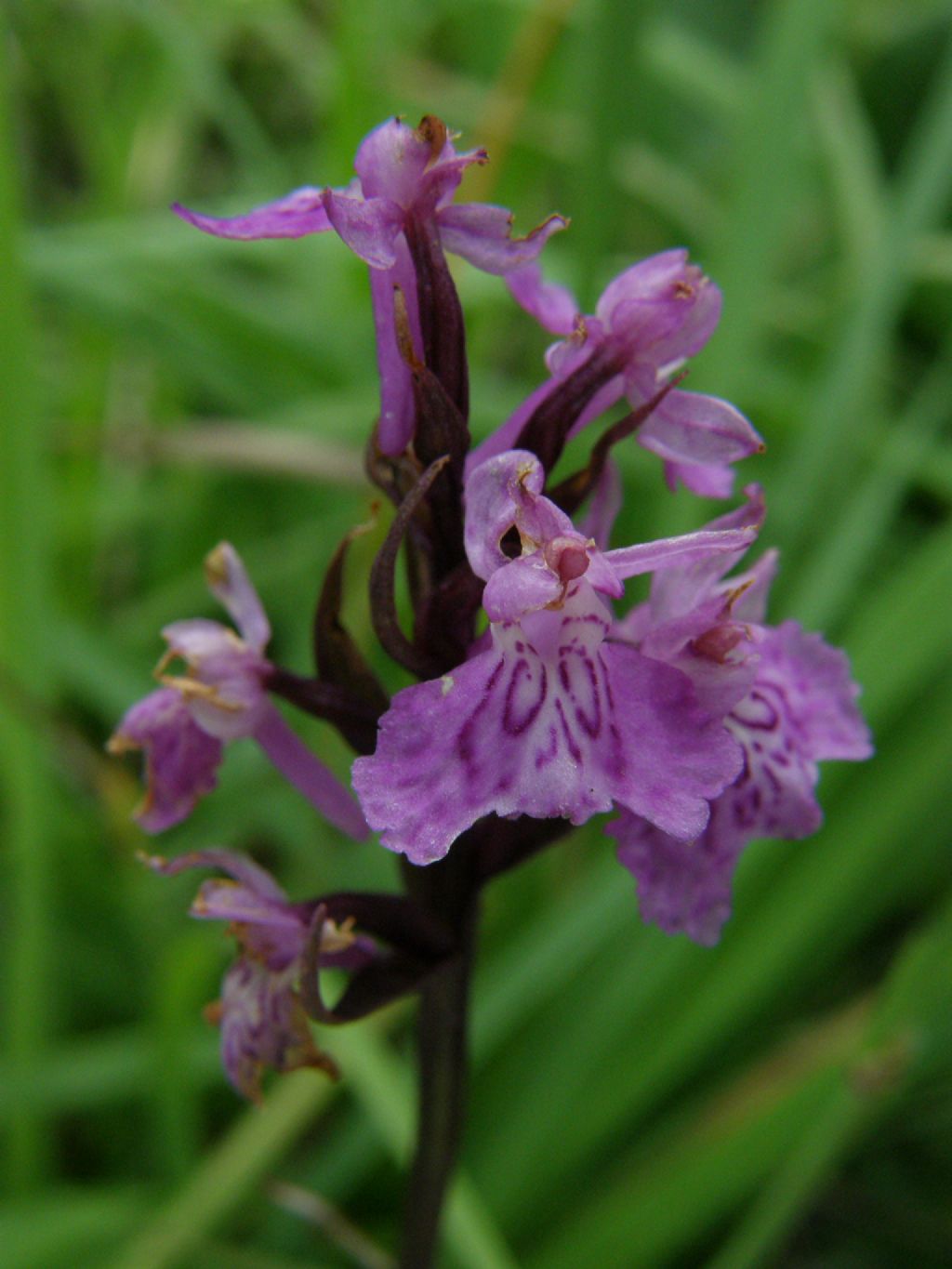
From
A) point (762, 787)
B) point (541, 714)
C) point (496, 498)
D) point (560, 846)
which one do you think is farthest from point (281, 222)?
point (560, 846)

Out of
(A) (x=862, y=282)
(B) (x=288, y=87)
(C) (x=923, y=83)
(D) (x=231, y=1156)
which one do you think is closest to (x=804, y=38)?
(A) (x=862, y=282)

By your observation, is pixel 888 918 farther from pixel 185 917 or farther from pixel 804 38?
pixel 804 38

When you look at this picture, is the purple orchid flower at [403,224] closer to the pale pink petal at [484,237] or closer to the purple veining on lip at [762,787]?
the pale pink petal at [484,237]

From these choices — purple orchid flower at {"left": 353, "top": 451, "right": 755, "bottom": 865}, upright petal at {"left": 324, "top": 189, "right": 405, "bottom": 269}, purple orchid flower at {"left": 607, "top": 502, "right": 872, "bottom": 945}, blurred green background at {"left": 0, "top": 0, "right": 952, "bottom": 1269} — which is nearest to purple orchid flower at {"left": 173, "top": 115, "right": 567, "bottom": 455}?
upright petal at {"left": 324, "top": 189, "right": 405, "bottom": 269}

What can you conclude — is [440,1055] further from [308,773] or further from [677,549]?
[677,549]

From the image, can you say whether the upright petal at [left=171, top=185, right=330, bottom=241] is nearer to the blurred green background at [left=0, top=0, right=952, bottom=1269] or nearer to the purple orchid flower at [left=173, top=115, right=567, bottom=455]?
the purple orchid flower at [left=173, top=115, right=567, bottom=455]

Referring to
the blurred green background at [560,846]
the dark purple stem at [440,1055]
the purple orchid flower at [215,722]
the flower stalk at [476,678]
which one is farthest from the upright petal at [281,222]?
the blurred green background at [560,846]

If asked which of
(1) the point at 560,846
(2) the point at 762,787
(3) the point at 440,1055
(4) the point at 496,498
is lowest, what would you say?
(1) the point at 560,846
